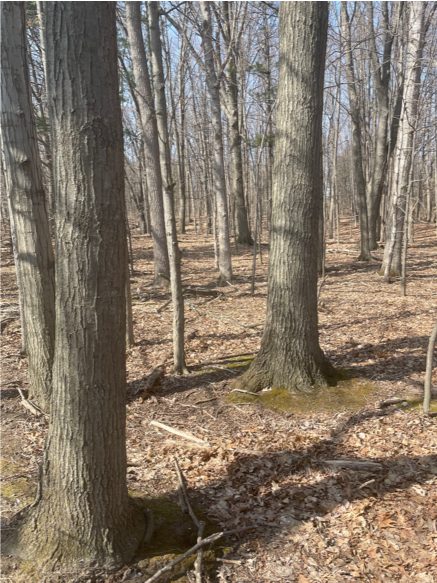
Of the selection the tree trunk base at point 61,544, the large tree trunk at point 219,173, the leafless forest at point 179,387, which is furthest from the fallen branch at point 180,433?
the large tree trunk at point 219,173

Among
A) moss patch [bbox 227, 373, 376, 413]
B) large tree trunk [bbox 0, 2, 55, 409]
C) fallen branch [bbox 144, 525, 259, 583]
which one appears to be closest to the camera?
fallen branch [bbox 144, 525, 259, 583]

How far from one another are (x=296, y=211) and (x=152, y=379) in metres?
2.72

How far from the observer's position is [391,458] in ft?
11.8

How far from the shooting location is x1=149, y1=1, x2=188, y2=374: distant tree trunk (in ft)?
15.3

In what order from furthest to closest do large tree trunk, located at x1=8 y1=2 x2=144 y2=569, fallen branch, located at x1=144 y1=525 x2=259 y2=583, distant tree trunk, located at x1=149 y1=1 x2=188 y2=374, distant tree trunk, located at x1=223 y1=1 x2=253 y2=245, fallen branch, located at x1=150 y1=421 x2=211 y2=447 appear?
distant tree trunk, located at x1=223 y1=1 x2=253 y2=245 → distant tree trunk, located at x1=149 y1=1 x2=188 y2=374 → fallen branch, located at x1=150 y1=421 x2=211 y2=447 → fallen branch, located at x1=144 y1=525 x2=259 y2=583 → large tree trunk, located at x1=8 y1=2 x2=144 y2=569

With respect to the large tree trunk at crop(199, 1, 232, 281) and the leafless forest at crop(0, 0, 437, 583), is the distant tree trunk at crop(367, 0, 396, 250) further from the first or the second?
the leafless forest at crop(0, 0, 437, 583)

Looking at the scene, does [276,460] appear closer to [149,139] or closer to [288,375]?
[288,375]

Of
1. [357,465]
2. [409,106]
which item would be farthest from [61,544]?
[409,106]

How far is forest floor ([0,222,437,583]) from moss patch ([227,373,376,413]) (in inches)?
0.7

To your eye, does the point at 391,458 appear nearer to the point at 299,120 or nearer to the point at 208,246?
the point at 299,120

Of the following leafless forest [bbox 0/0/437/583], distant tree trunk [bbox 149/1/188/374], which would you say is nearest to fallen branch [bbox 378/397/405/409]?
leafless forest [bbox 0/0/437/583]

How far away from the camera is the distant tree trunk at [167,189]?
15.3ft

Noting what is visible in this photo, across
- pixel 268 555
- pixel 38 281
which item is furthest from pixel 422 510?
pixel 38 281

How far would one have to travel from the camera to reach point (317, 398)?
15.0 feet
